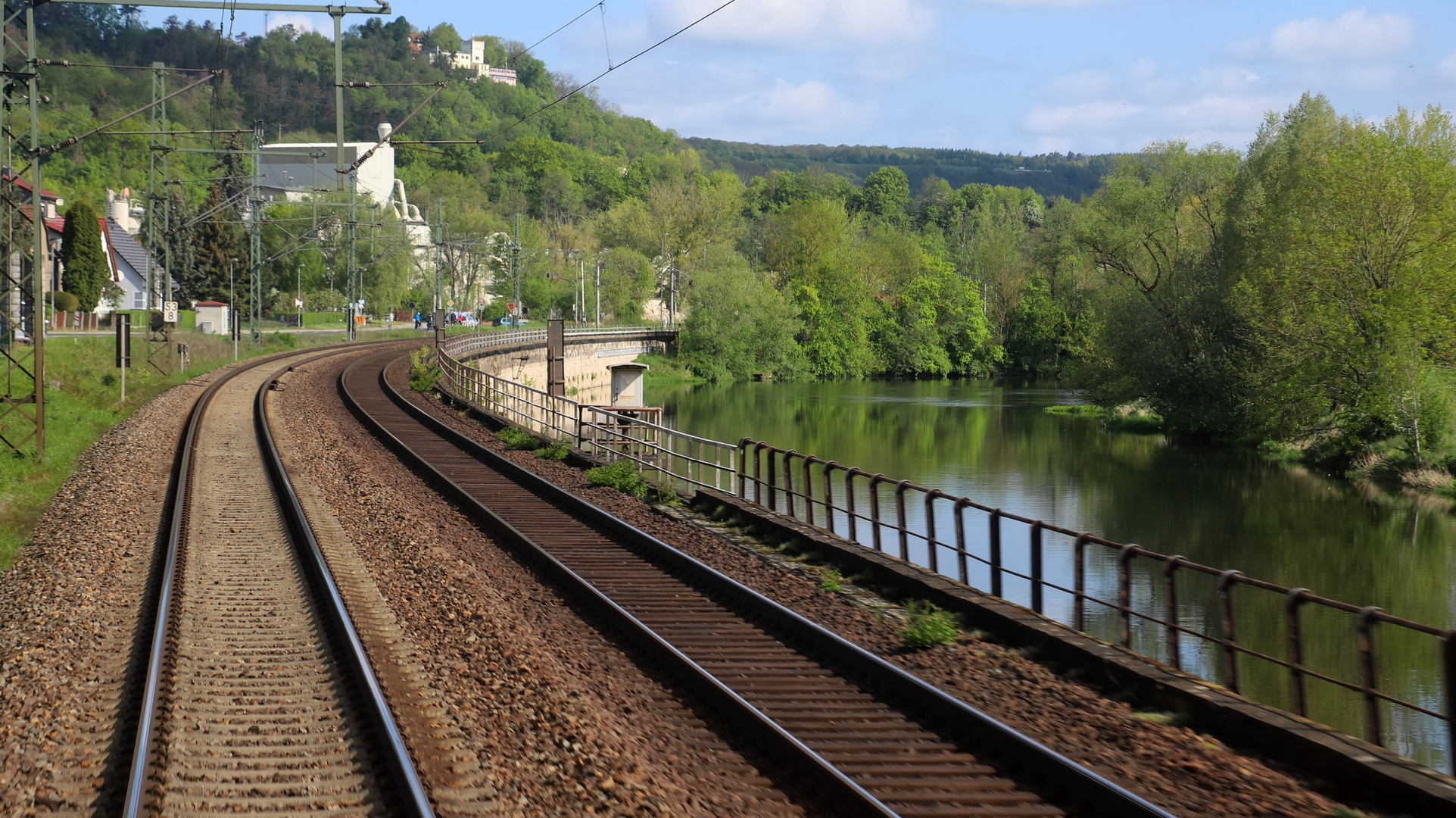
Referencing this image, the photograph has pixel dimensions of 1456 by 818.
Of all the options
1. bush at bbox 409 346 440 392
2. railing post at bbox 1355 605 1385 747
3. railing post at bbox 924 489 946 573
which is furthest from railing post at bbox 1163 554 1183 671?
bush at bbox 409 346 440 392

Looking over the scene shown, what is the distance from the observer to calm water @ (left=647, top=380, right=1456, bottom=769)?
19.7m

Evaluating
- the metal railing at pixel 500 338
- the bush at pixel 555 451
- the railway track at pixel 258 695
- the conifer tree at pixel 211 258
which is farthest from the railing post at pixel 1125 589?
the conifer tree at pixel 211 258

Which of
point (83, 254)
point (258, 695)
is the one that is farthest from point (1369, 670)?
point (83, 254)

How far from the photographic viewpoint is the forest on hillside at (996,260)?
3969 centimetres

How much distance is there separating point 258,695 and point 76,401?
26.6 meters

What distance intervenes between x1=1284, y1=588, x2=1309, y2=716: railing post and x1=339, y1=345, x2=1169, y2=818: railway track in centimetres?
237

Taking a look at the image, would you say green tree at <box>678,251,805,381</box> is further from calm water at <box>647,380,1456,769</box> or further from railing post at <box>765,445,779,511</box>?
railing post at <box>765,445,779,511</box>

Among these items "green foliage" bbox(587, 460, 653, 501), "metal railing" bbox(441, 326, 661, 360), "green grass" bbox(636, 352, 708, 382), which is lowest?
"green foliage" bbox(587, 460, 653, 501)

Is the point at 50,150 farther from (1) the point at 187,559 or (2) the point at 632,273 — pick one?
(2) the point at 632,273

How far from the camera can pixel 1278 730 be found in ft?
26.2

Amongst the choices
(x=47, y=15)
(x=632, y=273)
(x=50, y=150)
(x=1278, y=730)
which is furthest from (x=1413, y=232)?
(x=47, y=15)

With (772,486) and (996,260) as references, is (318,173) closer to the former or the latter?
(996,260)

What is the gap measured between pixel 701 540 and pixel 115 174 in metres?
136

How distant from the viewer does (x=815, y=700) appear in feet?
30.5
